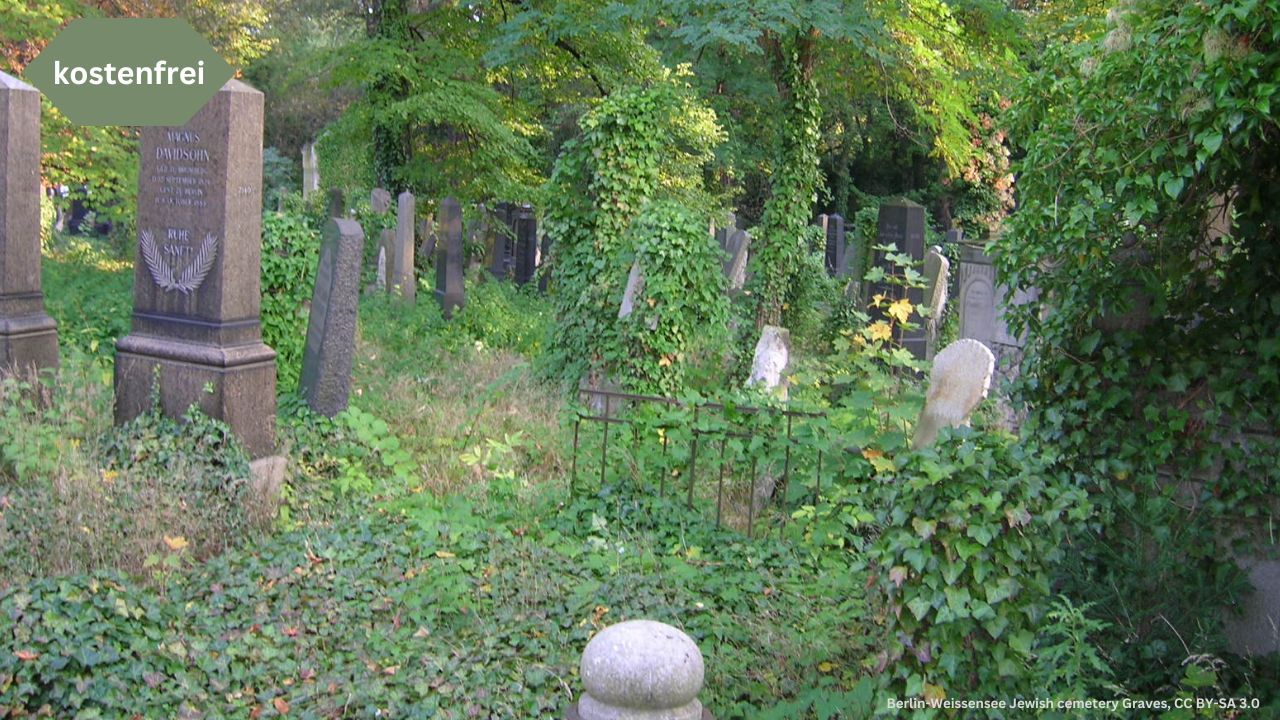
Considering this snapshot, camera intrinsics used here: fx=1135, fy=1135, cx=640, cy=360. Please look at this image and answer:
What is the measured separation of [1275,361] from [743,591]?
2483mm

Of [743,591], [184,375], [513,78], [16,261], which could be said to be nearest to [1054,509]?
[743,591]

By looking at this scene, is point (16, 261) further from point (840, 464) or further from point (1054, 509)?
point (1054, 509)

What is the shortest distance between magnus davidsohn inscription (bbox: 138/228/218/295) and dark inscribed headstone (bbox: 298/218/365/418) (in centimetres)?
117

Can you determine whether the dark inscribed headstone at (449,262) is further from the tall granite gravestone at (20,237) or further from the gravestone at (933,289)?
the tall granite gravestone at (20,237)

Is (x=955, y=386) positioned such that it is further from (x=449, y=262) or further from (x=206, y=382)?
(x=449, y=262)

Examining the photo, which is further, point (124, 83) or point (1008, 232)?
point (124, 83)

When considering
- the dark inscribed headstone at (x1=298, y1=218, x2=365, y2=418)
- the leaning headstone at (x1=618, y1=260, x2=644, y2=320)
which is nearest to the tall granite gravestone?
the dark inscribed headstone at (x1=298, y1=218, x2=365, y2=418)

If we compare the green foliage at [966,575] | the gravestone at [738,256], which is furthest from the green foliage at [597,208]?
the green foliage at [966,575]

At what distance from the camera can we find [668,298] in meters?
8.73

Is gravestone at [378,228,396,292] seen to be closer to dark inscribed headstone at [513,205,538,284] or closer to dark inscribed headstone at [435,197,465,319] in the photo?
dark inscribed headstone at [435,197,465,319]

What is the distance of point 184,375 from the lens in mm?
6883

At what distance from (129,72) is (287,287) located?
2.58 m

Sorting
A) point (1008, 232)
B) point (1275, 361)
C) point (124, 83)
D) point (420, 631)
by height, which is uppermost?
point (124, 83)

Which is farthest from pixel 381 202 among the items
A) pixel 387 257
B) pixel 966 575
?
pixel 966 575
